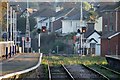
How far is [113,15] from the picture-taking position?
64.5m

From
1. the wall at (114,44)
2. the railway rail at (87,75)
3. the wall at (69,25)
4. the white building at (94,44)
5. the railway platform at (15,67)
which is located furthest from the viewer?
the wall at (69,25)

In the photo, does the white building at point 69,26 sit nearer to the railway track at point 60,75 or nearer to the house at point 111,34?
the house at point 111,34

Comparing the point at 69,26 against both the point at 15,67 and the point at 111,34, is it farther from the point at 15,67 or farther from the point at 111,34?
the point at 15,67

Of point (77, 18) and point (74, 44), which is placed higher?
point (77, 18)

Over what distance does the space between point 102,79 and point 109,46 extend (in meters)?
37.1

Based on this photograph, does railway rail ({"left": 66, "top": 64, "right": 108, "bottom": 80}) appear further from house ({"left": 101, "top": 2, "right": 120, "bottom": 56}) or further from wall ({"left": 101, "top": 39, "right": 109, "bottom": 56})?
wall ({"left": 101, "top": 39, "right": 109, "bottom": 56})

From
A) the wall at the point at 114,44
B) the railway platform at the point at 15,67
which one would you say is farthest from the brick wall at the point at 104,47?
the railway platform at the point at 15,67

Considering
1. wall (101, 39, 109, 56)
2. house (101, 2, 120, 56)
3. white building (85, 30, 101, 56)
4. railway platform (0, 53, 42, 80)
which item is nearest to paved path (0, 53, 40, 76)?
railway platform (0, 53, 42, 80)

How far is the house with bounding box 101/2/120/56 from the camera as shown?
5570 centimetres

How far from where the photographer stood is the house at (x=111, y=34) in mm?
55700

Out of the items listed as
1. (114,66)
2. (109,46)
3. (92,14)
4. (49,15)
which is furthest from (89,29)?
(114,66)

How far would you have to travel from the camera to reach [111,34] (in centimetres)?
5728

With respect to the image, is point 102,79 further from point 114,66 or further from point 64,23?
point 64,23

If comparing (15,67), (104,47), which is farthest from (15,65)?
(104,47)
